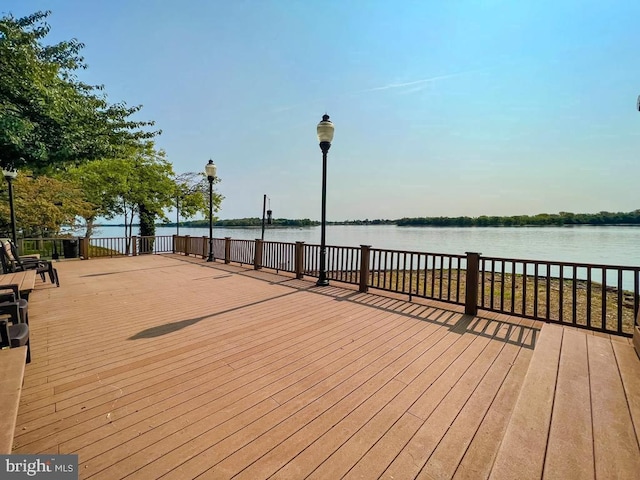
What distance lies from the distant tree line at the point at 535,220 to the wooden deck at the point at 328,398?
2270 centimetres

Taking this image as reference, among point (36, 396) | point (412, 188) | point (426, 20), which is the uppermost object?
point (426, 20)

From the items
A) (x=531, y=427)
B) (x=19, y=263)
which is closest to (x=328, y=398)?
(x=531, y=427)

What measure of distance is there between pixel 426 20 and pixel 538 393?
637 cm

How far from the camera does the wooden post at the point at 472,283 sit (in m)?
3.71

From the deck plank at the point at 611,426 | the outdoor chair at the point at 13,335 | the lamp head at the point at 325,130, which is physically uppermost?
the lamp head at the point at 325,130

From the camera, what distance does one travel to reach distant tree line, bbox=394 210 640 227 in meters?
21.1

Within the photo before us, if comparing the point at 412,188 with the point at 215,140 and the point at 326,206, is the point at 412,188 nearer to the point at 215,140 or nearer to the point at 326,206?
the point at 215,140

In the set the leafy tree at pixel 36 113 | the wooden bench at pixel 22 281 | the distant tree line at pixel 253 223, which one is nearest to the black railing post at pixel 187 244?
the leafy tree at pixel 36 113

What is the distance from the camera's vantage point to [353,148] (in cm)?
1038

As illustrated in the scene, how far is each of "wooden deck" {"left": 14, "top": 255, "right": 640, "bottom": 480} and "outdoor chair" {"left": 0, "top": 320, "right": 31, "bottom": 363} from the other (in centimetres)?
31

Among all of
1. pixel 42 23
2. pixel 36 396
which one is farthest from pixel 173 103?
pixel 36 396

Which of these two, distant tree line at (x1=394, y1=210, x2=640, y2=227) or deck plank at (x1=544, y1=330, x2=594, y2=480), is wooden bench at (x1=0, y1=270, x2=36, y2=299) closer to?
deck plank at (x1=544, y1=330, x2=594, y2=480)

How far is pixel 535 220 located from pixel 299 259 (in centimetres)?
2851

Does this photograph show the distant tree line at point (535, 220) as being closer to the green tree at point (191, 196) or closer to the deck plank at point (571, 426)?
the deck plank at point (571, 426)
